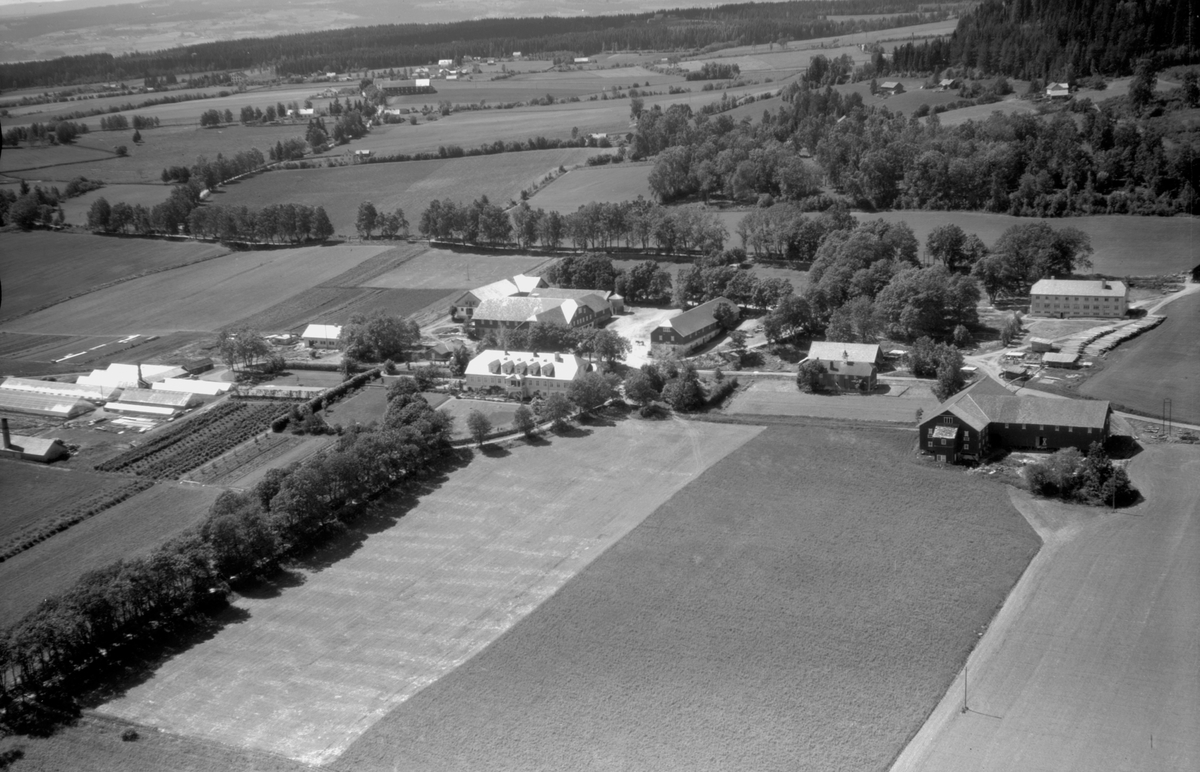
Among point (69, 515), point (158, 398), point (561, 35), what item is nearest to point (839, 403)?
point (69, 515)

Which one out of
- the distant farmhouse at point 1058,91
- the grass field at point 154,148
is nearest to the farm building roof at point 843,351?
the distant farmhouse at point 1058,91

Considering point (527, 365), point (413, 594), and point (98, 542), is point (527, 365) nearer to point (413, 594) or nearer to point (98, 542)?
point (413, 594)

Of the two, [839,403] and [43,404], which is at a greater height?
[839,403]

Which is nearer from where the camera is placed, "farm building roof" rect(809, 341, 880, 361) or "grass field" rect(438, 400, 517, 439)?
"grass field" rect(438, 400, 517, 439)

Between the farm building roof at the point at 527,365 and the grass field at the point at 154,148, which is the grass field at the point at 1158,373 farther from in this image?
the grass field at the point at 154,148

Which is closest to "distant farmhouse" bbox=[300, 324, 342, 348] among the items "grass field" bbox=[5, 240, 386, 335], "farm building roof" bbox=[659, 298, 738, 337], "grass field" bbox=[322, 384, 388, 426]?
"grass field" bbox=[5, 240, 386, 335]

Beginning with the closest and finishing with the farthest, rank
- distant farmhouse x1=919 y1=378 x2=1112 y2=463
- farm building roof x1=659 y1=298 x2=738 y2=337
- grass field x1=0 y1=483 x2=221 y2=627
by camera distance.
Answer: grass field x1=0 y1=483 x2=221 y2=627, distant farmhouse x1=919 y1=378 x2=1112 y2=463, farm building roof x1=659 y1=298 x2=738 y2=337

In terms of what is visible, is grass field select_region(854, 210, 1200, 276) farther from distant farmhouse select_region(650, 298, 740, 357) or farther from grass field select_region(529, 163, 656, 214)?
grass field select_region(529, 163, 656, 214)
